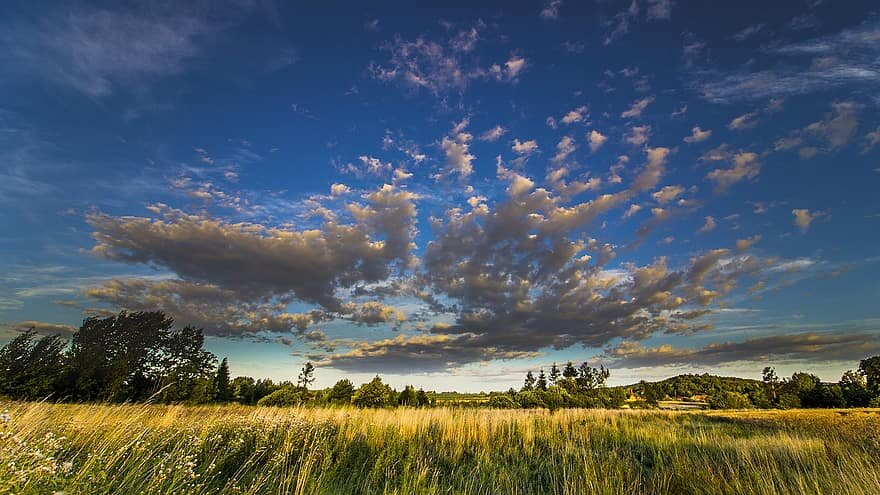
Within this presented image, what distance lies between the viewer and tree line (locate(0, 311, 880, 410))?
896 inches

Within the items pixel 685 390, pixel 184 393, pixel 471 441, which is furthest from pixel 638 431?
pixel 685 390

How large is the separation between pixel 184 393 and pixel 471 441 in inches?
1013

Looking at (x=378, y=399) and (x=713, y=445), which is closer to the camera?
(x=713, y=445)

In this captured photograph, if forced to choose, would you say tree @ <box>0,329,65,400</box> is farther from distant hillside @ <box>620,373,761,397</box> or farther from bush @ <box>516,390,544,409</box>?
distant hillside @ <box>620,373,761,397</box>

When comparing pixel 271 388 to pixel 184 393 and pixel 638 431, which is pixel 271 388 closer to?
pixel 184 393

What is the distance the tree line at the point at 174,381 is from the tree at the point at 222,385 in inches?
4.4

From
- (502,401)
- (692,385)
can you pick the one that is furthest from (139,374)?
(692,385)

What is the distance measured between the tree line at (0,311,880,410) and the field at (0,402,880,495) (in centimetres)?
771

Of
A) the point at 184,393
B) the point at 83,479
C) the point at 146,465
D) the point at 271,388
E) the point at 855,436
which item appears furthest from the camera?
the point at 271,388

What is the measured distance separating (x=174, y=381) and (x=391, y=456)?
15.0 meters

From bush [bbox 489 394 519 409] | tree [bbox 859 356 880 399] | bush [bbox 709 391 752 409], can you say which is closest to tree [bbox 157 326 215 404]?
bush [bbox 489 394 519 409]

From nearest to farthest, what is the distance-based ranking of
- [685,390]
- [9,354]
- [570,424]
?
[570,424] → [9,354] → [685,390]

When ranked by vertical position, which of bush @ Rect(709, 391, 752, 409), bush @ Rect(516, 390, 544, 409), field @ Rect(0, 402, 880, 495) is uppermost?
field @ Rect(0, 402, 880, 495)

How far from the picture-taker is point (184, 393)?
27.7 meters
